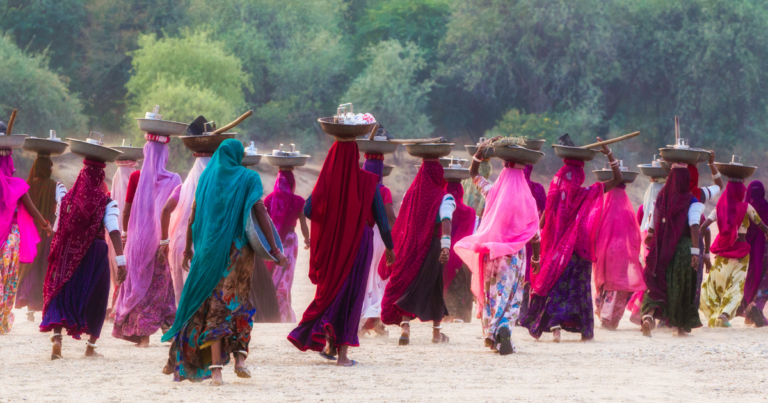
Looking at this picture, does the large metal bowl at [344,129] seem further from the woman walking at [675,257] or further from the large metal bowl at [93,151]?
the woman walking at [675,257]

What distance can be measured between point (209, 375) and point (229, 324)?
1.32ft

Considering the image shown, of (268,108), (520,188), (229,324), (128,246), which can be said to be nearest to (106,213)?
(128,246)

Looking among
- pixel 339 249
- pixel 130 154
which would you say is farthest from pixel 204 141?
pixel 130 154

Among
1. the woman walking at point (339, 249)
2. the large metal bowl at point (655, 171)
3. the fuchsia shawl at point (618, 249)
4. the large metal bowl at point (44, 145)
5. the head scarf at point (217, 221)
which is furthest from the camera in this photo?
the large metal bowl at point (655, 171)

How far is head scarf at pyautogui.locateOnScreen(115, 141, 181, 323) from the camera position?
848cm

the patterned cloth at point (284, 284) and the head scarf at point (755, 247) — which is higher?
the head scarf at point (755, 247)

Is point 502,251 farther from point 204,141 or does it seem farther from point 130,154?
point 130,154

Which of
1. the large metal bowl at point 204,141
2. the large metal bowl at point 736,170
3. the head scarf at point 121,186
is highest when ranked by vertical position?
the large metal bowl at point 736,170

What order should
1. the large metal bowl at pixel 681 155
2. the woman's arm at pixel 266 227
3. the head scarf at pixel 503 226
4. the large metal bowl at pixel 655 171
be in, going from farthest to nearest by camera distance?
the large metal bowl at pixel 655 171 < the large metal bowl at pixel 681 155 < the head scarf at pixel 503 226 < the woman's arm at pixel 266 227

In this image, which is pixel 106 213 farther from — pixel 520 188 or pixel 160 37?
pixel 160 37

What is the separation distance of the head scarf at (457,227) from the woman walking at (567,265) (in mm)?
1481

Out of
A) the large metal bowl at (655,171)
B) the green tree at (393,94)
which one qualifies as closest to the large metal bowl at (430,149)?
the large metal bowl at (655,171)

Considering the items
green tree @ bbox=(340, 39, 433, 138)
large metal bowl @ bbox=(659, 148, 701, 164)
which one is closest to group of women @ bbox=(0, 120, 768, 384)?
large metal bowl @ bbox=(659, 148, 701, 164)

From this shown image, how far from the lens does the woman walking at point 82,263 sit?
754 centimetres
